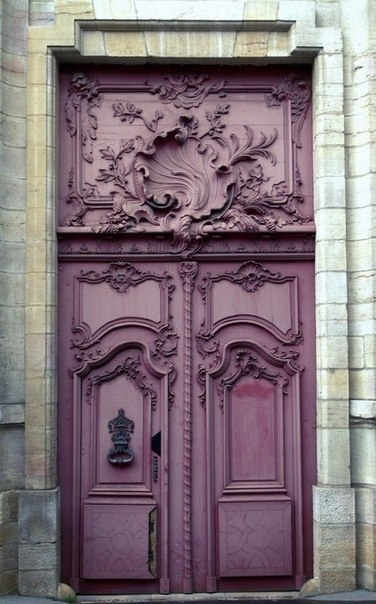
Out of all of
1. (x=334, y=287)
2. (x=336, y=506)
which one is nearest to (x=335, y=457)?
(x=336, y=506)

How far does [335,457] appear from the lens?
5352mm

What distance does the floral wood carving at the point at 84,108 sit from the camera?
5.71 m

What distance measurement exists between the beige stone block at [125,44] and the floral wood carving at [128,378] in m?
2.29

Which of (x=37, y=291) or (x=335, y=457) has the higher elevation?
(x=37, y=291)

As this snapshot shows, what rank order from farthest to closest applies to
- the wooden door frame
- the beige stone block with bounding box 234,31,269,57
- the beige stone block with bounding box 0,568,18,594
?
the beige stone block with bounding box 234,31,269,57, the wooden door frame, the beige stone block with bounding box 0,568,18,594

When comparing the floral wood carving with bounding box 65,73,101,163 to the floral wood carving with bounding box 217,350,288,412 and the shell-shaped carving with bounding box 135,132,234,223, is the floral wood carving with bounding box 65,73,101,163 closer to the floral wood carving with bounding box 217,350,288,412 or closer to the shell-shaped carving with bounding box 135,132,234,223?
the shell-shaped carving with bounding box 135,132,234,223

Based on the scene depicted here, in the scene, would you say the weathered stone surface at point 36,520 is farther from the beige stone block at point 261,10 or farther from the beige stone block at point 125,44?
the beige stone block at point 261,10

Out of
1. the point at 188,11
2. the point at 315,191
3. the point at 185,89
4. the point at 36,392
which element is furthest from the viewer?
the point at 185,89

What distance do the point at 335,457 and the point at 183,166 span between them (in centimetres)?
243

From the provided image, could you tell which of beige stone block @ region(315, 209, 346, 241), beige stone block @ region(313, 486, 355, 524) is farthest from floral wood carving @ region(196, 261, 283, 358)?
beige stone block @ region(313, 486, 355, 524)

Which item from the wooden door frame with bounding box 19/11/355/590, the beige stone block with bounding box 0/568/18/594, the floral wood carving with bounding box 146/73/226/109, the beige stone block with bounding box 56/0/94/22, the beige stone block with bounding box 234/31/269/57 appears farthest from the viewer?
the floral wood carving with bounding box 146/73/226/109

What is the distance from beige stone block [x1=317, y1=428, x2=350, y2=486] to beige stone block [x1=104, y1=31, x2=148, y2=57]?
312cm

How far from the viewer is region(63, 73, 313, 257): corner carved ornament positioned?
566 centimetres

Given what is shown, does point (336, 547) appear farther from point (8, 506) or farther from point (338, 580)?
point (8, 506)
